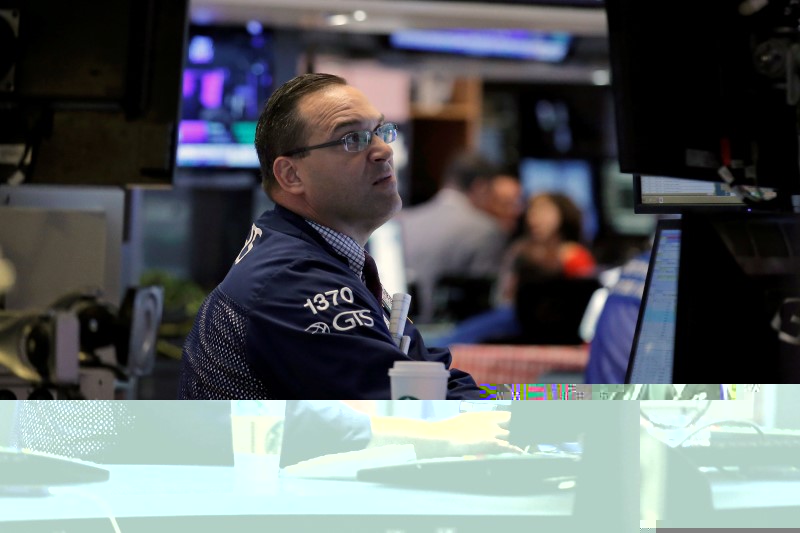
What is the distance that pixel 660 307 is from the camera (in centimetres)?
218

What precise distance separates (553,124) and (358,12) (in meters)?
3.99

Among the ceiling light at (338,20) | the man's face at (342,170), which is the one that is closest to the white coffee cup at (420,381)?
the man's face at (342,170)

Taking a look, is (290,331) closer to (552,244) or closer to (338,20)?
(338,20)

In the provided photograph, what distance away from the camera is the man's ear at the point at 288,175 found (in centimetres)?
206

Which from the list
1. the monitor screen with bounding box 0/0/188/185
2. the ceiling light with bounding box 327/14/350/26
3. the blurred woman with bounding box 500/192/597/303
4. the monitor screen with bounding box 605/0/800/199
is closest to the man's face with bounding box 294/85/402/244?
the monitor screen with bounding box 605/0/800/199

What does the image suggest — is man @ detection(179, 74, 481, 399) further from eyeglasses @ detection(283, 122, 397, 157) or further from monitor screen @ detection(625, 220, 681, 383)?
monitor screen @ detection(625, 220, 681, 383)

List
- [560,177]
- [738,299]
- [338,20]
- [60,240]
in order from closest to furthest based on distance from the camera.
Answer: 1. [738,299]
2. [60,240]
3. [338,20]
4. [560,177]

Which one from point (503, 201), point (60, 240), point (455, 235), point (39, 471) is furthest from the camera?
point (503, 201)

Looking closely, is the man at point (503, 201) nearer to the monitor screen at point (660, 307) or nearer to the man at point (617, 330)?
the man at point (617, 330)

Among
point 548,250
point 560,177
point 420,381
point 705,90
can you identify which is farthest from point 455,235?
point 420,381

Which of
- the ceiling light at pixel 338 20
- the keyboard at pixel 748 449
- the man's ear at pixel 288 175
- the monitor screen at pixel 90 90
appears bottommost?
the keyboard at pixel 748 449

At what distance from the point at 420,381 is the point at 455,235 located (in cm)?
592

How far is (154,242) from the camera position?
6617 mm

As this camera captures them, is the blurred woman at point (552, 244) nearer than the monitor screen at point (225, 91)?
No
